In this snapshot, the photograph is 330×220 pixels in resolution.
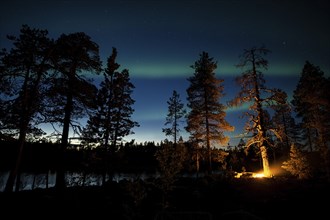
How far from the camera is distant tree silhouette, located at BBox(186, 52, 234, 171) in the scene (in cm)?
2562

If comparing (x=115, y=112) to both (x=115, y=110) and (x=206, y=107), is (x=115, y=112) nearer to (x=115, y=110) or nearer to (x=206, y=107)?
(x=115, y=110)

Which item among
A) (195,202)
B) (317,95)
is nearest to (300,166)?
(195,202)

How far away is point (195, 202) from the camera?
1395 centimetres

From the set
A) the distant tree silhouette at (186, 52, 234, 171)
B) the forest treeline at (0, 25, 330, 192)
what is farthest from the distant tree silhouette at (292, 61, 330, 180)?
the distant tree silhouette at (186, 52, 234, 171)

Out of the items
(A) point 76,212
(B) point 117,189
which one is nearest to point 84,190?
(B) point 117,189

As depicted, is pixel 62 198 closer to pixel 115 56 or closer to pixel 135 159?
pixel 115 56

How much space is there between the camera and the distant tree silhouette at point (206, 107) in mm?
25625

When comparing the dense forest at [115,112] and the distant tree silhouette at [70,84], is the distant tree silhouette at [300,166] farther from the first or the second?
the distant tree silhouette at [70,84]

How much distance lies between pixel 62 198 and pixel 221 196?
34.9 ft

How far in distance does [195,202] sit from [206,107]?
14.3 meters

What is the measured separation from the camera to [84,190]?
1702 centimetres

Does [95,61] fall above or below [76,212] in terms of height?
above

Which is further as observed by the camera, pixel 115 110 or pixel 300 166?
pixel 115 110

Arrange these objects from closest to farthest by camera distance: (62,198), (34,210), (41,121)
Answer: (34,210) → (62,198) → (41,121)
